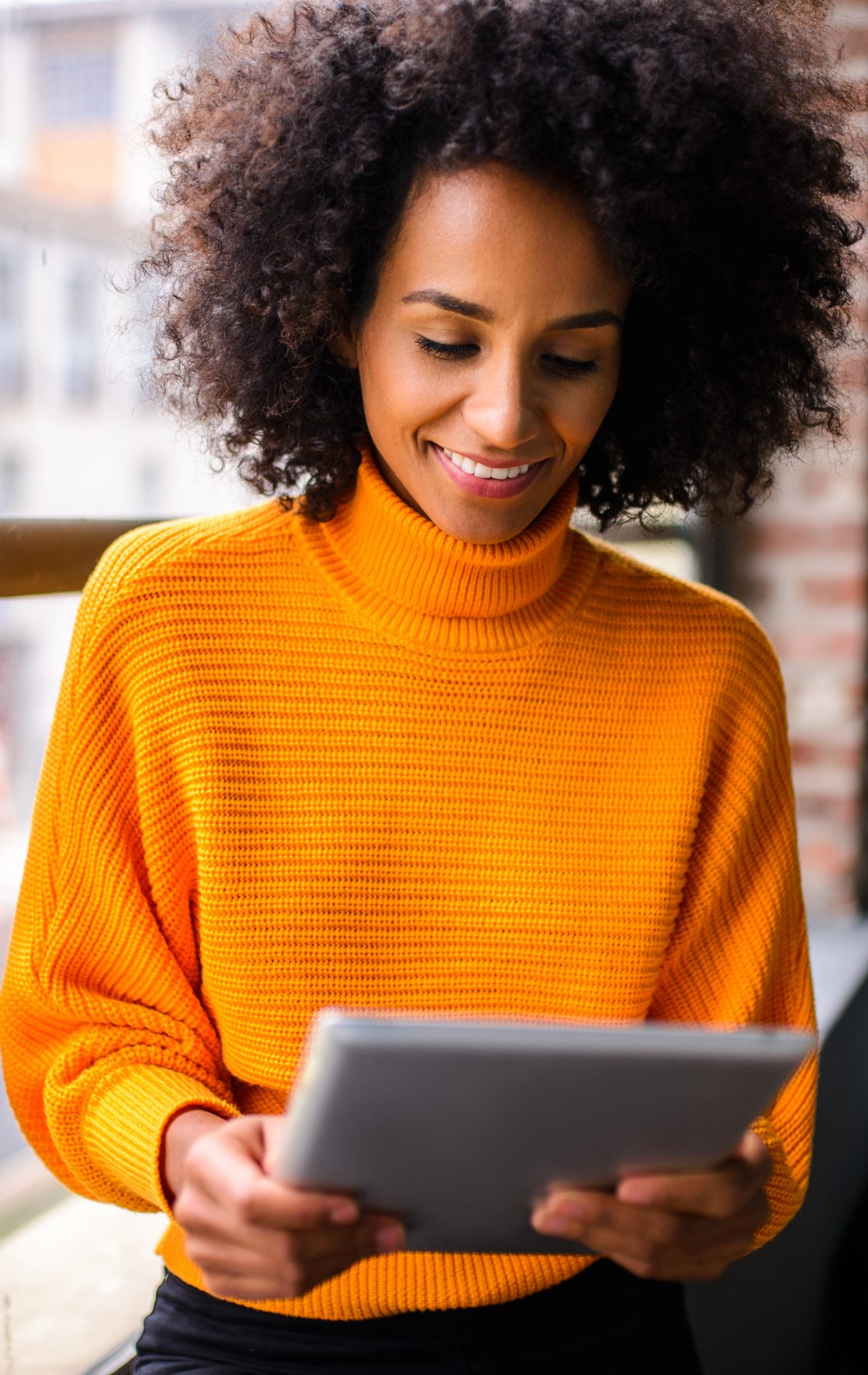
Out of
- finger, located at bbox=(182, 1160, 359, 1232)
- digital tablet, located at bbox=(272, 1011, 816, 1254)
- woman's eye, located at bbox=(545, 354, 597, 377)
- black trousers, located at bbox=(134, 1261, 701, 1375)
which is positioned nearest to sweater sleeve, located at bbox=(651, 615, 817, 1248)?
black trousers, located at bbox=(134, 1261, 701, 1375)

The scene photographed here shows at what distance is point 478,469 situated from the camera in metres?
1.09

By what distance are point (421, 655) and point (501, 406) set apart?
23 centimetres

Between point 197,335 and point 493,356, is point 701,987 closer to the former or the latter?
point 493,356

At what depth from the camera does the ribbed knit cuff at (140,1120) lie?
3.22ft

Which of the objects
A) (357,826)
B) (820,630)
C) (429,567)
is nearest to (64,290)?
(429,567)

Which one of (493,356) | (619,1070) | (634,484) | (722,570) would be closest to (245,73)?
(493,356)

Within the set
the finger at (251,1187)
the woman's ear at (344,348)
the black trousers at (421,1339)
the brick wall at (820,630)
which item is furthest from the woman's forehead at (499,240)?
the brick wall at (820,630)

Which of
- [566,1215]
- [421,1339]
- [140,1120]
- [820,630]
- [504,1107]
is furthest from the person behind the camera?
[820,630]

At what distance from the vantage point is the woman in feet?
3.41

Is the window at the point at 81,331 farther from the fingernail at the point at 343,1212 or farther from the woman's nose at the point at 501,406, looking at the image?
the fingernail at the point at 343,1212

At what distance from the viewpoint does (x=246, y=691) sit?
112cm

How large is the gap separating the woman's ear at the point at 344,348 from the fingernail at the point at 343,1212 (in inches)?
26.7

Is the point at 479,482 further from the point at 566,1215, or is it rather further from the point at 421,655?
the point at 566,1215

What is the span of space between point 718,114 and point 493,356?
0.86ft
